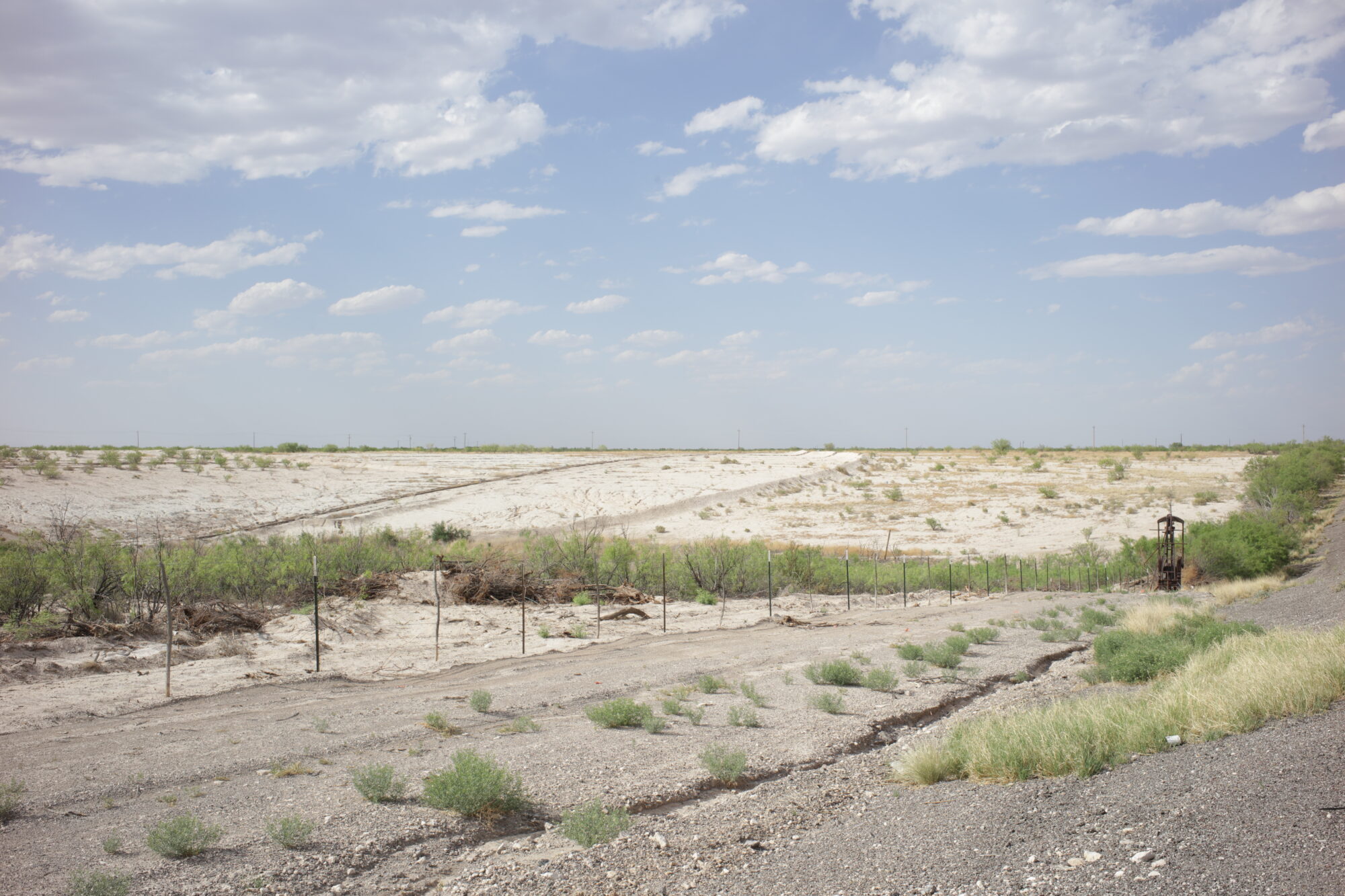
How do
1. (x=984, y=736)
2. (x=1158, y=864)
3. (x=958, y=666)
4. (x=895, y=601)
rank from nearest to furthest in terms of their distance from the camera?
(x=1158, y=864), (x=984, y=736), (x=958, y=666), (x=895, y=601)

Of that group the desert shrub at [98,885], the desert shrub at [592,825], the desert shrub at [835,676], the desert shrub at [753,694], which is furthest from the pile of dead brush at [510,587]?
the desert shrub at [98,885]

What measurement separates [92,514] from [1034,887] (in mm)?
39679

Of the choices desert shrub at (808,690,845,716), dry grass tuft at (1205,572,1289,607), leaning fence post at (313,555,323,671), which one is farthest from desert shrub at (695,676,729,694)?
dry grass tuft at (1205,572,1289,607)

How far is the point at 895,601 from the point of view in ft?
97.8

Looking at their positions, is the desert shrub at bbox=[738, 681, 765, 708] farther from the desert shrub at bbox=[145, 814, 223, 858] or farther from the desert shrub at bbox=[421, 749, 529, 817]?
the desert shrub at bbox=[145, 814, 223, 858]

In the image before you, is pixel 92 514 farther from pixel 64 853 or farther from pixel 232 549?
pixel 64 853

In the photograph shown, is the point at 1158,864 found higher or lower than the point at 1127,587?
higher

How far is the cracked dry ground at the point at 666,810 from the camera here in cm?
627

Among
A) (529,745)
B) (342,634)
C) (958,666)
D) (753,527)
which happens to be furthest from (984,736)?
(753,527)

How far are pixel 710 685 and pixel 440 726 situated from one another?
16.5ft

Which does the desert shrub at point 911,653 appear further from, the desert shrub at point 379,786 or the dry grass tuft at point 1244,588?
the dry grass tuft at point 1244,588

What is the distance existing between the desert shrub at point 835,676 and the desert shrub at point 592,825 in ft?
26.1

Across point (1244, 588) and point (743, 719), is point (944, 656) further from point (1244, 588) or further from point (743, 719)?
point (1244, 588)

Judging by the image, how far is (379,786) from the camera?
28.9 ft
